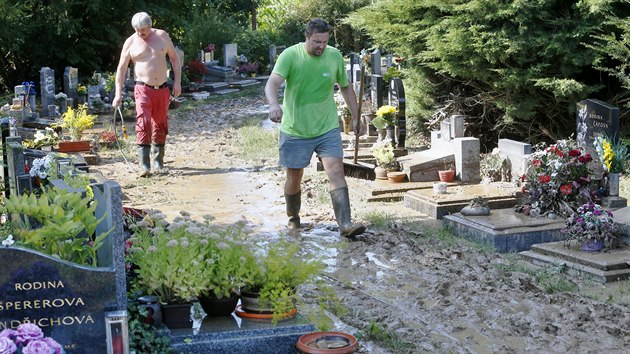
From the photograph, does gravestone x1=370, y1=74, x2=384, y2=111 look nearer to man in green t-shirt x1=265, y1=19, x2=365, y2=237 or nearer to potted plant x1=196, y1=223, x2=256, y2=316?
man in green t-shirt x1=265, y1=19, x2=365, y2=237

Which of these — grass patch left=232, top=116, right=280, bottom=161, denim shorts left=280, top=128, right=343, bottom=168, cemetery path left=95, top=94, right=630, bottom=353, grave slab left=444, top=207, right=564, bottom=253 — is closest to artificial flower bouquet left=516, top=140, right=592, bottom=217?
grave slab left=444, top=207, right=564, bottom=253

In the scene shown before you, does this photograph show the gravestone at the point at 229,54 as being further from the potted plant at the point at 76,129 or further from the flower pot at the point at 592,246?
the flower pot at the point at 592,246

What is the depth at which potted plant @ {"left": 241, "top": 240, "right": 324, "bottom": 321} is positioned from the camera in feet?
19.1

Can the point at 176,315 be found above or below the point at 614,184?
below

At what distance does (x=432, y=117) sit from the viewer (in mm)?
16203

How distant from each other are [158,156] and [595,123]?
18.9 feet

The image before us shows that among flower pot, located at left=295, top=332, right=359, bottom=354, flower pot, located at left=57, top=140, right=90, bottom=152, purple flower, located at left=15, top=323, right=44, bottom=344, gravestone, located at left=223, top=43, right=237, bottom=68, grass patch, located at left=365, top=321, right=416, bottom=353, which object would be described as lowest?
grass patch, located at left=365, top=321, right=416, bottom=353

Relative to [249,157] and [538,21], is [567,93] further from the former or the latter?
[249,157]

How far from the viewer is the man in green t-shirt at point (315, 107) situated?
357 inches

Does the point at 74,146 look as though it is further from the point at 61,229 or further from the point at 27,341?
the point at 27,341

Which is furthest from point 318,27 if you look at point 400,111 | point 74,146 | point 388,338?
point 74,146

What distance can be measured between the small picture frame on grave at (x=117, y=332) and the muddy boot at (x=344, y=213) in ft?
13.5

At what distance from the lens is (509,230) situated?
366 inches

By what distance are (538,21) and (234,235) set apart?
337 inches
